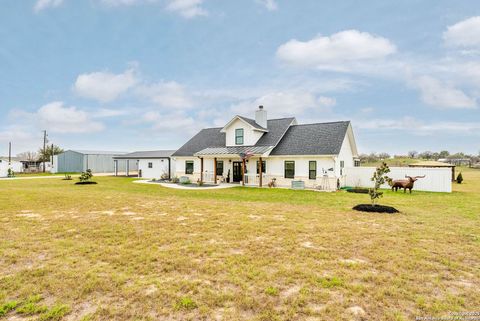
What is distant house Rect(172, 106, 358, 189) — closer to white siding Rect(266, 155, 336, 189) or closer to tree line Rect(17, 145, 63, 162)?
white siding Rect(266, 155, 336, 189)

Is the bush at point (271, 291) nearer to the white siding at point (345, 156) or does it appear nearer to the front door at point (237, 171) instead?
the white siding at point (345, 156)

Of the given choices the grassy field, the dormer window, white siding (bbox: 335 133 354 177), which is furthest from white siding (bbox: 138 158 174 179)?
the grassy field

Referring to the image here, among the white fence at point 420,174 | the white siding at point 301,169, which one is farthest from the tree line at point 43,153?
the white fence at point 420,174

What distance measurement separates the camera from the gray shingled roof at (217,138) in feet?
74.4

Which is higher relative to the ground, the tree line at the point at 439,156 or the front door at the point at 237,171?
the tree line at the point at 439,156

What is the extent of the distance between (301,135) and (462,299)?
61.8 feet

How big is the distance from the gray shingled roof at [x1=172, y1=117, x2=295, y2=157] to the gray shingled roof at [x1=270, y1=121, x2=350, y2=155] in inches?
31.0

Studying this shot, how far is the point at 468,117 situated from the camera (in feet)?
93.7

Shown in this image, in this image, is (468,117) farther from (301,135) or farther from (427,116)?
(301,135)

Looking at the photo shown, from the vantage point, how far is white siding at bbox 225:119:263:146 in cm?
2256

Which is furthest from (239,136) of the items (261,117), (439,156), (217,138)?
(439,156)

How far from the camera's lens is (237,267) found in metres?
4.67

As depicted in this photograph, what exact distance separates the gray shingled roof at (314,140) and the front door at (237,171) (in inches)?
138

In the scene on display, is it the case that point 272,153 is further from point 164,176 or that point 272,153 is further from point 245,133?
point 164,176
